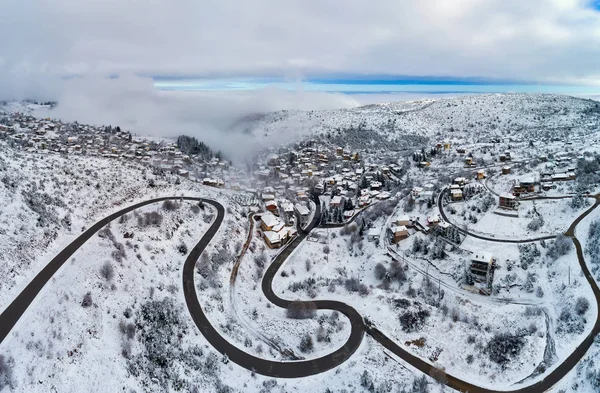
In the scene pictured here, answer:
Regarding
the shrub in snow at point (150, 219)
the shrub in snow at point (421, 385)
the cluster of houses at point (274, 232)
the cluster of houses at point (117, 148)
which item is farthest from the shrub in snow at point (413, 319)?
the cluster of houses at point (117, 148)

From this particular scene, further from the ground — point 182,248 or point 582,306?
point 182,248

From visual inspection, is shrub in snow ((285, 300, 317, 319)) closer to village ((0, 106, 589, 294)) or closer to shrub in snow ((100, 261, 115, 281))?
village ((0, 106, 589, 294))

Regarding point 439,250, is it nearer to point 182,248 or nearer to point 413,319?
point 413,319

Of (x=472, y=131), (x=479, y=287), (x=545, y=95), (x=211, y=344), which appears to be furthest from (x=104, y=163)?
(x=545, y=95)

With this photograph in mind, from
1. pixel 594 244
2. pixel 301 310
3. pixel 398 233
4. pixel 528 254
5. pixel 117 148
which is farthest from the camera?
pixel 117 148

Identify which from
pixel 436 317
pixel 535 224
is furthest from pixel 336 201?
pixel 436 317
